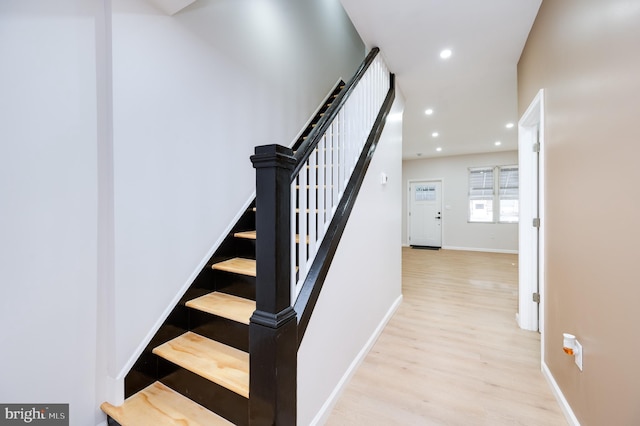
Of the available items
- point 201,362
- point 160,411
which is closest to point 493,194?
point 201,362

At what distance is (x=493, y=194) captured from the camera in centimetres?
735

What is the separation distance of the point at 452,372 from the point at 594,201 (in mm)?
1479

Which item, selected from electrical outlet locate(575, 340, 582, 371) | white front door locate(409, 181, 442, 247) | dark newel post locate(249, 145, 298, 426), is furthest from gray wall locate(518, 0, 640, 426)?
white front door locate(409, 181, 442, 247)

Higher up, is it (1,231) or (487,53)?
(487,53)

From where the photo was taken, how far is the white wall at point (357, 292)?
1.47 meters

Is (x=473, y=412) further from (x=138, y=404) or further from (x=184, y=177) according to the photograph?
(x=184, y=177)

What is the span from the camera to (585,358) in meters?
1.38

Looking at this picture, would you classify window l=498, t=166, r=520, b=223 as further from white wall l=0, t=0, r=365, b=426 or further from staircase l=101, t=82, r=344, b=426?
white wall l=0, t=0, r=365, b=426

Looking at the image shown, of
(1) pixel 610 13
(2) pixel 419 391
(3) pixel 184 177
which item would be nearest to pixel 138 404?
A: (3) pixel 184 177

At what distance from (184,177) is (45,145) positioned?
66 cm

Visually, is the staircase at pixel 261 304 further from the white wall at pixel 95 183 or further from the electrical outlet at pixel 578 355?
the electrical outlet at pixel 578 355

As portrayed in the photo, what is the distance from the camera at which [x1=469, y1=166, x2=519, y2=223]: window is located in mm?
7141

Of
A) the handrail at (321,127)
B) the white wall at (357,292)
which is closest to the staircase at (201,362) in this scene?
the white wall at (357,292)

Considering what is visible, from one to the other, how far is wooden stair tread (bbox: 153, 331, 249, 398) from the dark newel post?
18 cm
